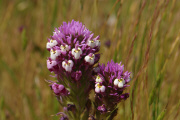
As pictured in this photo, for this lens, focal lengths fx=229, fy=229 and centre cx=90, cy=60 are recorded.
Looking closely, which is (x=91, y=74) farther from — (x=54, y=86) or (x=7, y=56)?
(x=7, y=56)

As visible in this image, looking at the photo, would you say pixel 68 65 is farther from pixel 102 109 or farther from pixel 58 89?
pixel 102 109

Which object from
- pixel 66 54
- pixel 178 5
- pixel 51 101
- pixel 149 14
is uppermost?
pixel 178 5

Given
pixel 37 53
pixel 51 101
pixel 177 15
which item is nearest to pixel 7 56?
pixel 37 53

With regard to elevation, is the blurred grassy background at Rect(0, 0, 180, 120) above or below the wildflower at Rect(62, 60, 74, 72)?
above

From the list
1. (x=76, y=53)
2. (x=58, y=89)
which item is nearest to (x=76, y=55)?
(x=76, y=53)

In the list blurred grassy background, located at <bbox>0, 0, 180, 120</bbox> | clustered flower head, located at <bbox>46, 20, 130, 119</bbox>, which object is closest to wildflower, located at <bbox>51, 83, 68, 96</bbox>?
clustered flower head, located at <bbox>46, 20, 130, 119</bbox>

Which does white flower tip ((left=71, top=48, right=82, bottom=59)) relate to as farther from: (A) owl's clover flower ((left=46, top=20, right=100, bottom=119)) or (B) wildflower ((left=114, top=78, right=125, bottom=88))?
(B) wildflower ((left=114, top=78, right=125, bottom=88))

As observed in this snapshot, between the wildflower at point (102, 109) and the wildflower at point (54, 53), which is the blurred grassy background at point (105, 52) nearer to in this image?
the wildflower at point (102, 109)

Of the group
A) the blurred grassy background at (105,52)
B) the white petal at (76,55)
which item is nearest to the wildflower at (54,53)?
the white petal at (76,55)
